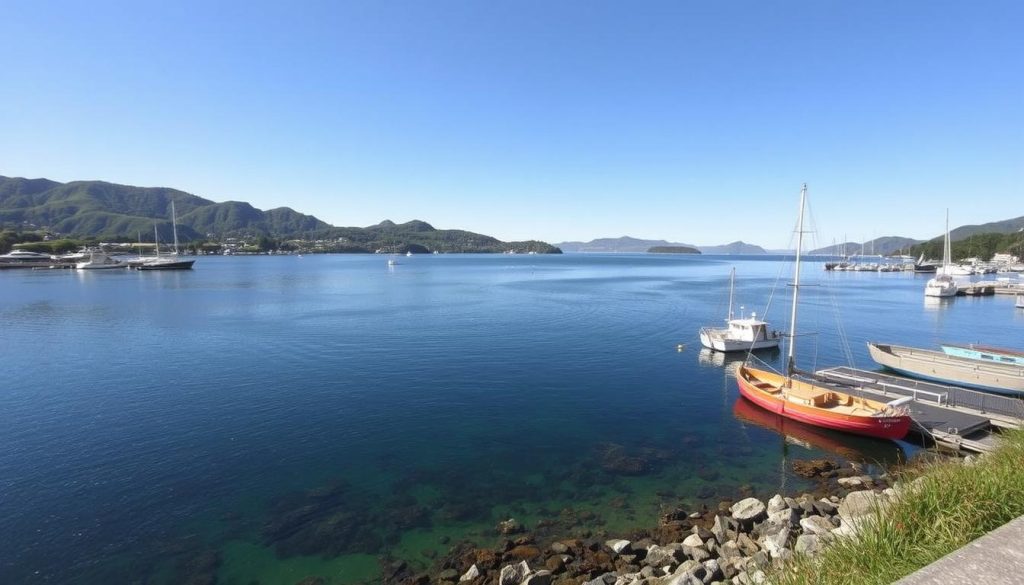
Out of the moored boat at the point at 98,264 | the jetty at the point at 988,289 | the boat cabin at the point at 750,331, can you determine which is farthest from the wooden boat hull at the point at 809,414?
the moored boat at the point at 98,264

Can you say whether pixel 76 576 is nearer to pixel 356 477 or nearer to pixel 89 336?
pixel 356 477

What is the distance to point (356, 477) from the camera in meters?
19.1

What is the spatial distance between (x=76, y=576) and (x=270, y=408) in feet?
42.1

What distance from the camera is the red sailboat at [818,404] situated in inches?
864

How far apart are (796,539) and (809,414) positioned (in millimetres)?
13164

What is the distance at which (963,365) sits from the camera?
30922mm

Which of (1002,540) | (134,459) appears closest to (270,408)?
(134,459)

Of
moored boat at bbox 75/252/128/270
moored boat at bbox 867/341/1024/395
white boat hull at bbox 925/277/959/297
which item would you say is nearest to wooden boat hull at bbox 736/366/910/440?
moored boat at bbox 867/341/1024/395

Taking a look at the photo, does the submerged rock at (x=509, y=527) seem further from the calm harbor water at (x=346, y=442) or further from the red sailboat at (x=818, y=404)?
the red sailboat at (x=818, y=404)

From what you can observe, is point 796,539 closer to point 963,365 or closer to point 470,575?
point 470,575

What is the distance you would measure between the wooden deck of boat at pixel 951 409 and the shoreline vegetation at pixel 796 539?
18.6ft

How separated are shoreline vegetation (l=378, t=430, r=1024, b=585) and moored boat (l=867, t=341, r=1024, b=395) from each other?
18.2 meters

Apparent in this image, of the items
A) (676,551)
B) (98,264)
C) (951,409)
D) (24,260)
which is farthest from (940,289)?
(24,260)

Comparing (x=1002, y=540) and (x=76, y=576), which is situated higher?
(x=1002, y=540)
